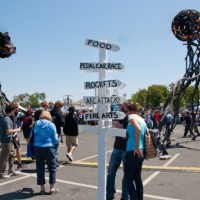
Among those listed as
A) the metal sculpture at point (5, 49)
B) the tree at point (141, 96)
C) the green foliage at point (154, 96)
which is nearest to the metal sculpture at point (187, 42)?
the metal sculpture at point (5, 49)

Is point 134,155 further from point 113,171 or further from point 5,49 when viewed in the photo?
point 5,49

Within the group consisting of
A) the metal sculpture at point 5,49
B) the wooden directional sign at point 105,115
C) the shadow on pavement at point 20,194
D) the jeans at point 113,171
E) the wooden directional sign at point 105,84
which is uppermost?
the metal sculpture at point 5,49

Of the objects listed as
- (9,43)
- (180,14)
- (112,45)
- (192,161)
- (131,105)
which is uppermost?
(180,14)

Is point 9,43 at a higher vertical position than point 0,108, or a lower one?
higher

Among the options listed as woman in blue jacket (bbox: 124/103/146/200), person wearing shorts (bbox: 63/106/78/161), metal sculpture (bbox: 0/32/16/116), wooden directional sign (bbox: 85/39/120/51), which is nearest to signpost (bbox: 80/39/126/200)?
wooden directional sign (bbox: 85/39/120/51)

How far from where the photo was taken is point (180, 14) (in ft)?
37.5

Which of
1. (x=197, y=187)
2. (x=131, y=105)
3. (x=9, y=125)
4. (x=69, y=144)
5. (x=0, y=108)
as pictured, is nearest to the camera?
(x=131, y=105)

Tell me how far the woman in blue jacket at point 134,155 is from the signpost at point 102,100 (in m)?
0.57

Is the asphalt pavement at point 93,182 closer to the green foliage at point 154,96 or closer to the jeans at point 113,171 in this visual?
the jeans at point 113,171

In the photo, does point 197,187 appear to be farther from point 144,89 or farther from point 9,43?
point 144,89

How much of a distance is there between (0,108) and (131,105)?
568 centimetres

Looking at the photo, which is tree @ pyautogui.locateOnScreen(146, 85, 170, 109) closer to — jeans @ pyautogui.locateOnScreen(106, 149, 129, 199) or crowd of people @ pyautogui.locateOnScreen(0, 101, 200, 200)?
crowd of people @ pyautogui.locateOnScreen(0, 101, 200, 200)

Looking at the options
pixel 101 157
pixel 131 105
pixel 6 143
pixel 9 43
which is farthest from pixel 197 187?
pixel 9 43

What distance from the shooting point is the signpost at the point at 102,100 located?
4.10 meters
